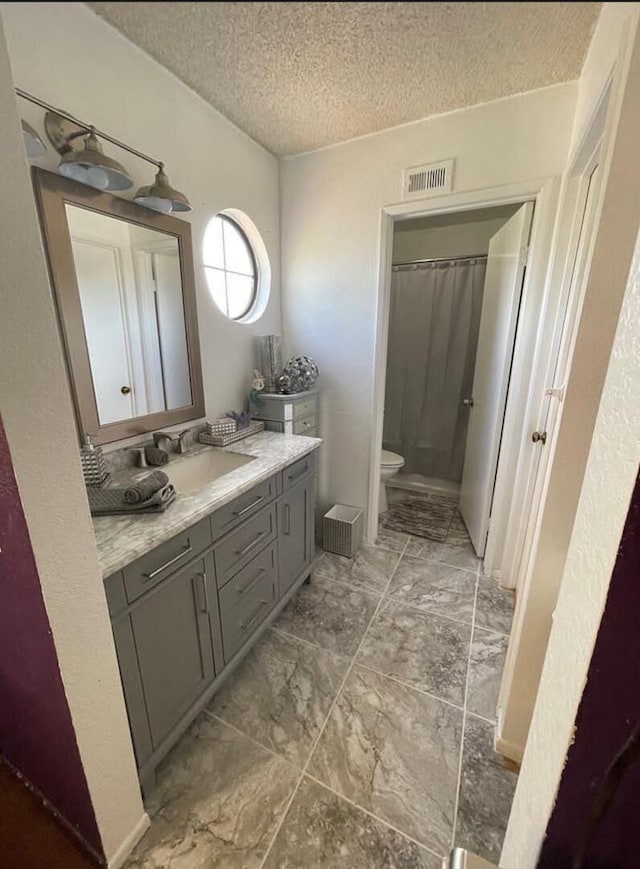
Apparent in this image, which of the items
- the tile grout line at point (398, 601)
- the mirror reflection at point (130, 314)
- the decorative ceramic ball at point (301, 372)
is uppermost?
the mirror reflection at point (130, 314)

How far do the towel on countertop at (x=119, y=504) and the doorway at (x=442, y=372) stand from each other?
1744mm

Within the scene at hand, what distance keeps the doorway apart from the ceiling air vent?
60 centimetres

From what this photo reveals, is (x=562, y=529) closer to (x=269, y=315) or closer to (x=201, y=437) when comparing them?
(x=201, y=437)

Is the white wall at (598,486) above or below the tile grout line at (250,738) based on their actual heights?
above

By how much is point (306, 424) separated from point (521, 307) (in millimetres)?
1249

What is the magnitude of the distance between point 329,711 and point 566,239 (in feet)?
6.97

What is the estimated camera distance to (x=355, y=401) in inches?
86.5

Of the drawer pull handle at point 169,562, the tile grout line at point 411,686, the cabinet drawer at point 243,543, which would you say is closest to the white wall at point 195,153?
the cabinet drawer at point 243,543

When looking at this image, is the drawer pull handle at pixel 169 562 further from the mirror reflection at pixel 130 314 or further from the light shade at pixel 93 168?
the light shade at pixel 93 168

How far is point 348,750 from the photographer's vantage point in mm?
1232

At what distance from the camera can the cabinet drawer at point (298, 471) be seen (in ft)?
5.31

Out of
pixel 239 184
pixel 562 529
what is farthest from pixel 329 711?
pixel 239 184

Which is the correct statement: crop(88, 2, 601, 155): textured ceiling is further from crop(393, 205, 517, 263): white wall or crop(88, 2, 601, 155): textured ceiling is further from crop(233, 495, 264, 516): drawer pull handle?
crop(393, 205, 517, 263): white wall

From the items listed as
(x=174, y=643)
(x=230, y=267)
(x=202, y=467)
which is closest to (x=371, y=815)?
(x=174, y=643)
